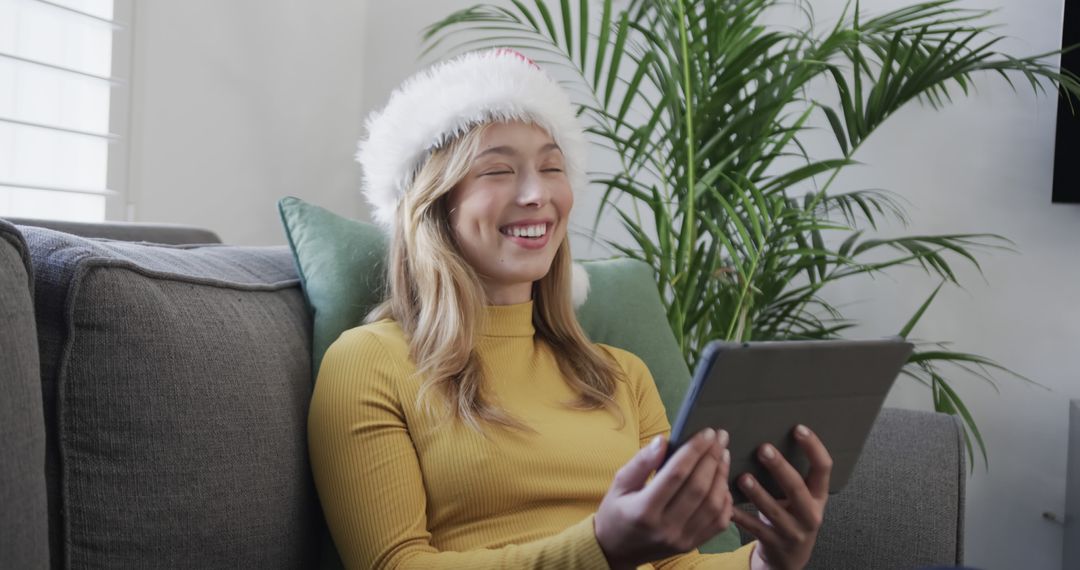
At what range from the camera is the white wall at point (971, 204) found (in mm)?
2547

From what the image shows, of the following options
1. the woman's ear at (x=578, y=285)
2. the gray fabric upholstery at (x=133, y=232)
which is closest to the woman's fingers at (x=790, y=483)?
the woman's ear at (x=578, y=285)

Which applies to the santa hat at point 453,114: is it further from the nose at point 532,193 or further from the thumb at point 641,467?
the thumb at point 641,467

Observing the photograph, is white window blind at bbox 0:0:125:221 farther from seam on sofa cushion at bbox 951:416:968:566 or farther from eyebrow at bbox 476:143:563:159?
seam on sofa cushion at bbox 951:416:968:566

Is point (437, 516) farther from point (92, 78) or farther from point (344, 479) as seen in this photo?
point (92, 78)

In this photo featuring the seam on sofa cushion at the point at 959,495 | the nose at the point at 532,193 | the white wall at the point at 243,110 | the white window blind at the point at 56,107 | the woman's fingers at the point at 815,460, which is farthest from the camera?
the white wall at the point at 243,110

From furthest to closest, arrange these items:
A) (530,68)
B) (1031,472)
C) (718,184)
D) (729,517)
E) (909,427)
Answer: (1031,472) < (718,184) < (909,427) < (530,68) < (729,517)

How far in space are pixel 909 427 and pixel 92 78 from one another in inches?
70.7

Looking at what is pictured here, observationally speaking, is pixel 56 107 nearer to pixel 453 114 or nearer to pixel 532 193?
pixel 453 114

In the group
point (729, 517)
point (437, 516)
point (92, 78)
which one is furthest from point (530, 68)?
point (92, 78)

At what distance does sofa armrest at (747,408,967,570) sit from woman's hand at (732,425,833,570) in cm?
40

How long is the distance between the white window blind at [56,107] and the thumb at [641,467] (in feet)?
5.07

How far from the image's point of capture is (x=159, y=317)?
3.28ft

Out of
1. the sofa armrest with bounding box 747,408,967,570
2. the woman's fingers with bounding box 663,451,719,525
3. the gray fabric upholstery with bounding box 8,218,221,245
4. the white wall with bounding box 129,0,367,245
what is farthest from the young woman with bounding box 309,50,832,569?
the white wall with bounding box 129,0,367,245

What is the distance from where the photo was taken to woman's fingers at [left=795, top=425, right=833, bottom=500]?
962mm
